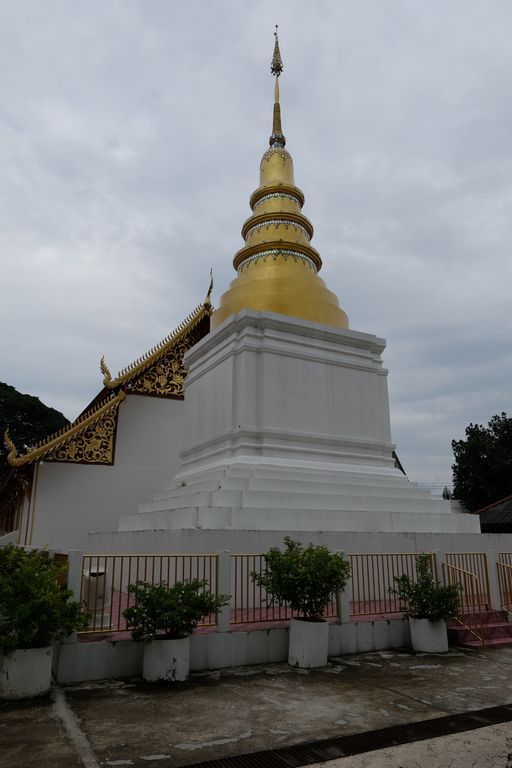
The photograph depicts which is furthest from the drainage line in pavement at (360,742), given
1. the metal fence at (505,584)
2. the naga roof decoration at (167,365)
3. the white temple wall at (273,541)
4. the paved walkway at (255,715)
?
the naga roof decoration at (167,365)

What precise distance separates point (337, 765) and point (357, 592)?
4748 millimetres

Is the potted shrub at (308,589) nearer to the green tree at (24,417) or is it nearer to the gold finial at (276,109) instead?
the gold finial at (276,109)

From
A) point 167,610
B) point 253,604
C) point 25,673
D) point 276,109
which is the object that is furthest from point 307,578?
point 276,109

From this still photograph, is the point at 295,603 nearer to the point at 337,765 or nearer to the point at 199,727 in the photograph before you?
the point at 199,727

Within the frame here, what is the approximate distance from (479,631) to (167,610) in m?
4.21

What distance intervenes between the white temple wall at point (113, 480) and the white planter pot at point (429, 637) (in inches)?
323

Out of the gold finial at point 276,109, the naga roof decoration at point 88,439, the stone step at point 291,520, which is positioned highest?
the gold finial at point 276,109

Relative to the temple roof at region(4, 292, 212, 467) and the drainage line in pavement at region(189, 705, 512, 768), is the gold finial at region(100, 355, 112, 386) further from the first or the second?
the drainage line in pavement at region(189, 705, 512, 768)

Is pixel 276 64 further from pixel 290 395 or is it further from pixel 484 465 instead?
pixel 484 465

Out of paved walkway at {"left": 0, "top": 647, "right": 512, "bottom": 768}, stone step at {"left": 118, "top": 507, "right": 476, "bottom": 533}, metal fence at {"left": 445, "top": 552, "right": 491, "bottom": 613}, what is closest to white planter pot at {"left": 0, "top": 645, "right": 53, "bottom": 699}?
paved walkway at {"left": 0, "top": 647, "right": 512, "bottom": 768}

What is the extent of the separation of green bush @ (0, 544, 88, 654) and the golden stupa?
7.15 metres

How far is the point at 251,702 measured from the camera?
480cm

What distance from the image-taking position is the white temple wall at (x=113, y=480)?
13.1m

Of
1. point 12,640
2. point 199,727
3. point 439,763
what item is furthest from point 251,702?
point 12,640
